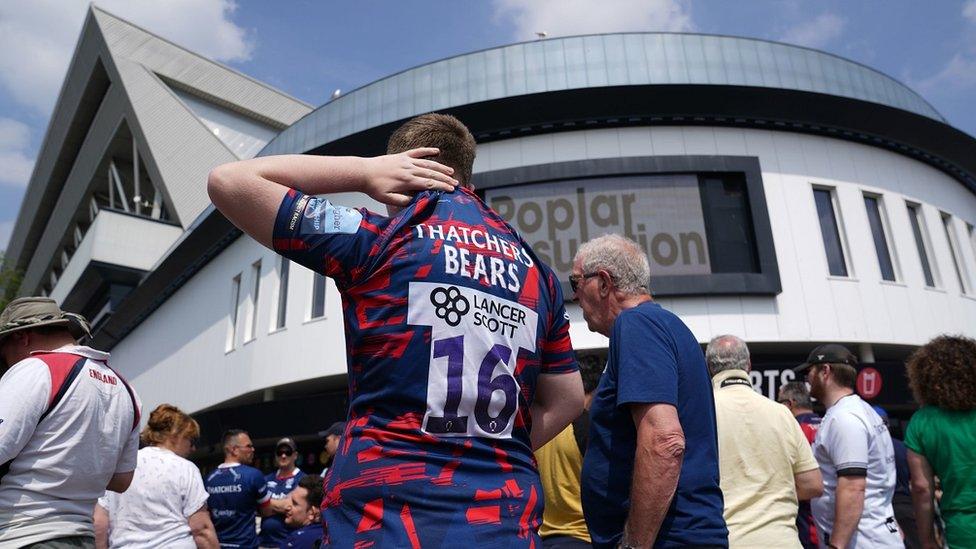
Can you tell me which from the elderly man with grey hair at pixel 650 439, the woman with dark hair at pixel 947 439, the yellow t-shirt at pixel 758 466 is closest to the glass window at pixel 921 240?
the woman with dark hair at pixel 947 439

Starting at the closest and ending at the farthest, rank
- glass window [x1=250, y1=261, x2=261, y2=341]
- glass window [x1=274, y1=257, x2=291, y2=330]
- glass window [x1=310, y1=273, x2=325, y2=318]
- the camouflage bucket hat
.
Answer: the camouflage bucket hat, glass window [x1=310, y1=273, x2=325, y2=318], glass window [x1=274, y1=257, x2=291, y2=330], glass window [x1=250, y1=261, x2=261, y2=341]

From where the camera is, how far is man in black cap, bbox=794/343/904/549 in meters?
3.70

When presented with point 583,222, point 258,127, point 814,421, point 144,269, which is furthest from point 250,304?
point 258,127

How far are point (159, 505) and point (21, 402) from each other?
6.13ft

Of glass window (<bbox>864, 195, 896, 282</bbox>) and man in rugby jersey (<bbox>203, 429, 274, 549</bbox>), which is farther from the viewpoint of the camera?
glass window (<bbox>864, 195, 896, 282</bbox>)

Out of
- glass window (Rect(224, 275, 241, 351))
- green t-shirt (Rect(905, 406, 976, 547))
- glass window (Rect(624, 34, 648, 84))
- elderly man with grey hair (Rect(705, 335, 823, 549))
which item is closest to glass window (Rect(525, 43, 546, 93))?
glass window (Rect(624, 34, 648, 84))

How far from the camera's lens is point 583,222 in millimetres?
14016

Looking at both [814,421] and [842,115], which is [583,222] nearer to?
[842,115]

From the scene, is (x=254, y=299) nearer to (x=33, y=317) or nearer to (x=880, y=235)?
(x=33, y=317)

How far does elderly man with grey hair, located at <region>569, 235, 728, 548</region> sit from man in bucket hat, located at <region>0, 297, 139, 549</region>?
2.20 metres

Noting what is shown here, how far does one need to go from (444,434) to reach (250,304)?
17.8 metres

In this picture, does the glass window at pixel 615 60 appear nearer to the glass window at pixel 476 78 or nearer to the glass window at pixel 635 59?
the glass window at pixel 635 59

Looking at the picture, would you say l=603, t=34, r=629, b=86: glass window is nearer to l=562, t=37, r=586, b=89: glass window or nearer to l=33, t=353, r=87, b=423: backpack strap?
l=562, t=37, r=586, b=89: glass window

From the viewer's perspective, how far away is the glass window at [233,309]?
61.6 feet
